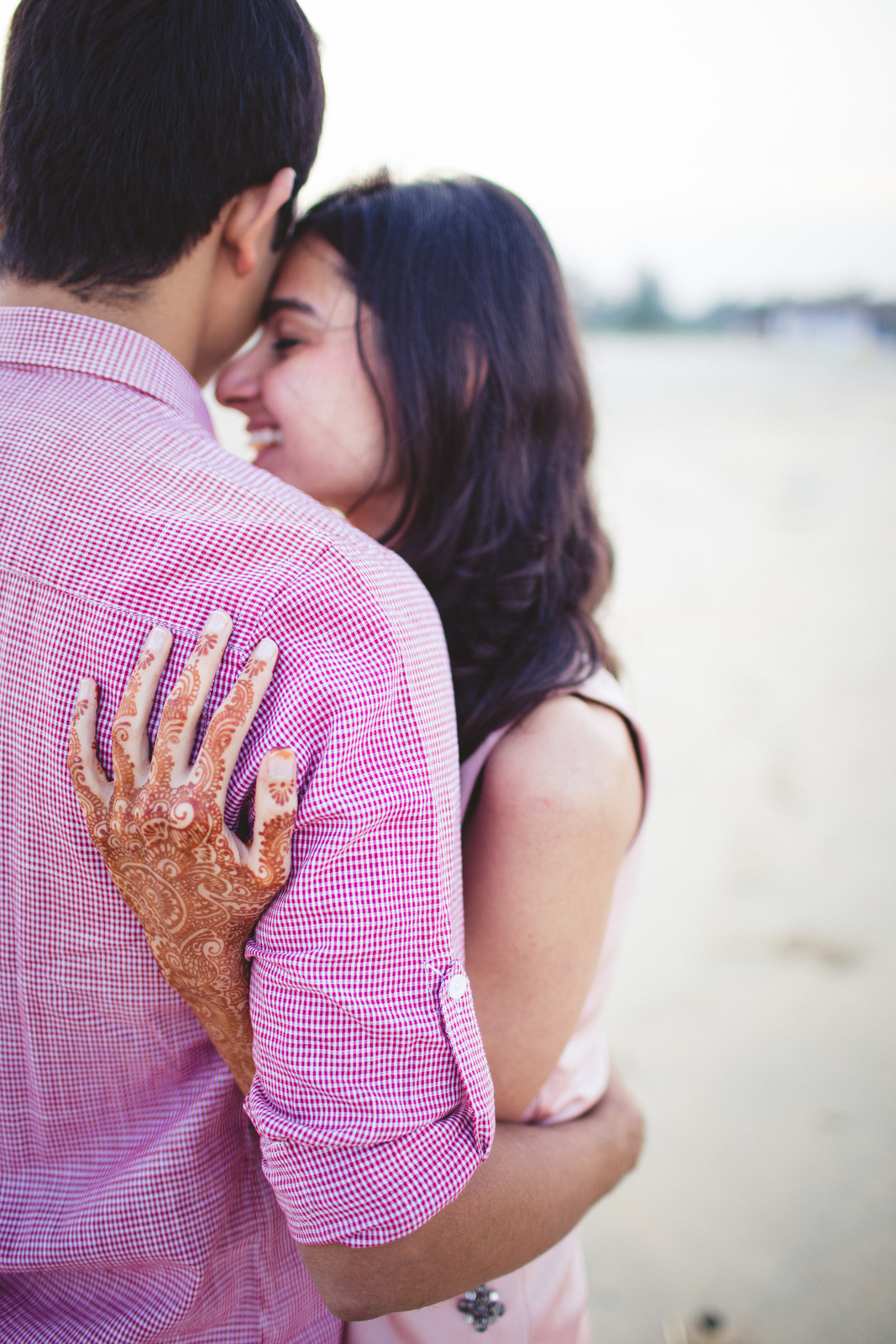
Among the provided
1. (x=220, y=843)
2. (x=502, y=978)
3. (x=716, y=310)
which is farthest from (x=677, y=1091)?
(x=716, y=310)

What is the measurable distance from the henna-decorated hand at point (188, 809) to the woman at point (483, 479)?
1.81 feet

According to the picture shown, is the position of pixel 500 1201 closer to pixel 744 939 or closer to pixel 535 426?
pixel 535 426

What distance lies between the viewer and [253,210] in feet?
4.54

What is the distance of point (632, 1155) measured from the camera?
5.76ft

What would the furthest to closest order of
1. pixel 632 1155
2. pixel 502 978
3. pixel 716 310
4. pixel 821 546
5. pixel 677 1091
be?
pixel 716 310
pixel 821 546
pixel 677 1091
pixel 632 1155
pixel 502 978

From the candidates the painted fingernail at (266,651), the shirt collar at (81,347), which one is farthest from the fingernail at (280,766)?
the shirt collar at (81,347)

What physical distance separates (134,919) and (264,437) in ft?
4.30

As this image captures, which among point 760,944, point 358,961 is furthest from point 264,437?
point 760,944

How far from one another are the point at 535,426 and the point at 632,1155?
5.03ft

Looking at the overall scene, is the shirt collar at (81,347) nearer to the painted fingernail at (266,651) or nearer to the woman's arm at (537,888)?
the painted fingernail at (266,651)

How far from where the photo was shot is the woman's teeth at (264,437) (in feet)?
6.84

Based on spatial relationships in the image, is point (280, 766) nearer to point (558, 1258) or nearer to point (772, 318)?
point (558, 1258)

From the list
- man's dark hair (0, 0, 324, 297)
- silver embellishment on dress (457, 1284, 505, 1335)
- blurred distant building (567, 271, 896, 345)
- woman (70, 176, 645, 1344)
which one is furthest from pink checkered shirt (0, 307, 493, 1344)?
blurred distant building (567, 271, 896, 345)

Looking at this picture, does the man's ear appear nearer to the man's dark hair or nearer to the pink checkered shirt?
the man's dark hair
